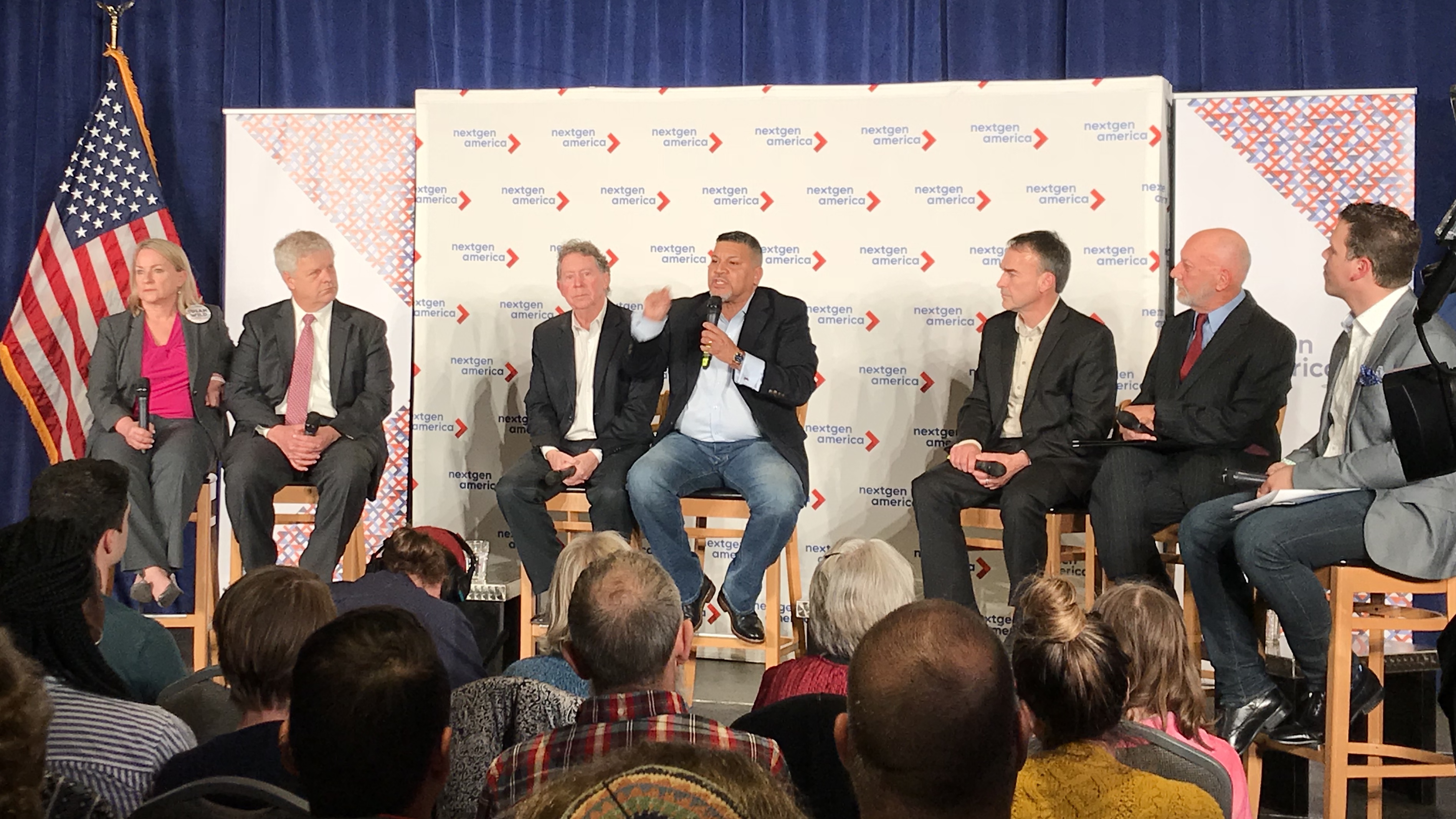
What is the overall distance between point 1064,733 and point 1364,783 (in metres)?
2.02

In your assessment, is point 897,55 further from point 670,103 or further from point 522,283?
point 522,283

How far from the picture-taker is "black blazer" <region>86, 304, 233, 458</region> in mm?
4621

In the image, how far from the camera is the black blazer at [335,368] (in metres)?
4.66

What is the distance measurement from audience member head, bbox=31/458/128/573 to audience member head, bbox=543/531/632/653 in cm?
97

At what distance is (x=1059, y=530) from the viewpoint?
4.07 m

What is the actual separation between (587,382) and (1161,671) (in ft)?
8.97

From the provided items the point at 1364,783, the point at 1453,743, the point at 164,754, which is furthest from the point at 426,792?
the point at 1364,783

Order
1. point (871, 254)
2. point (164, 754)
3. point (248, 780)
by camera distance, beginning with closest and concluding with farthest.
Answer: point (248, 780), point (164, 754), point (871, 254)

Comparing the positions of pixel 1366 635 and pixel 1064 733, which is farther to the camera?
pixel 1366 635

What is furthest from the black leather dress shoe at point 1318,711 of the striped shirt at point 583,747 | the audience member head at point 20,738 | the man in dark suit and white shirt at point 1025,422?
the audience member head at point 20,738

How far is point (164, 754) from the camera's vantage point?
1.83 m

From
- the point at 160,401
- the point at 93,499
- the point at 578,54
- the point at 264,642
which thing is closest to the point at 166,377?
the point at 160,401

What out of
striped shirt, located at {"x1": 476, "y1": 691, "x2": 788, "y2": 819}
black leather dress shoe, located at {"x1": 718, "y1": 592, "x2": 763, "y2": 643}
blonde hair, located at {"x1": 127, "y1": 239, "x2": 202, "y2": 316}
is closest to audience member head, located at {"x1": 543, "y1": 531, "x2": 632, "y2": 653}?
striped shirt, located at {"x1": 476, "y1": 691, "x2": 788, "y2": 819}

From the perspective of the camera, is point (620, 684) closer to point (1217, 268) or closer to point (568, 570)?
point (568, 570)
